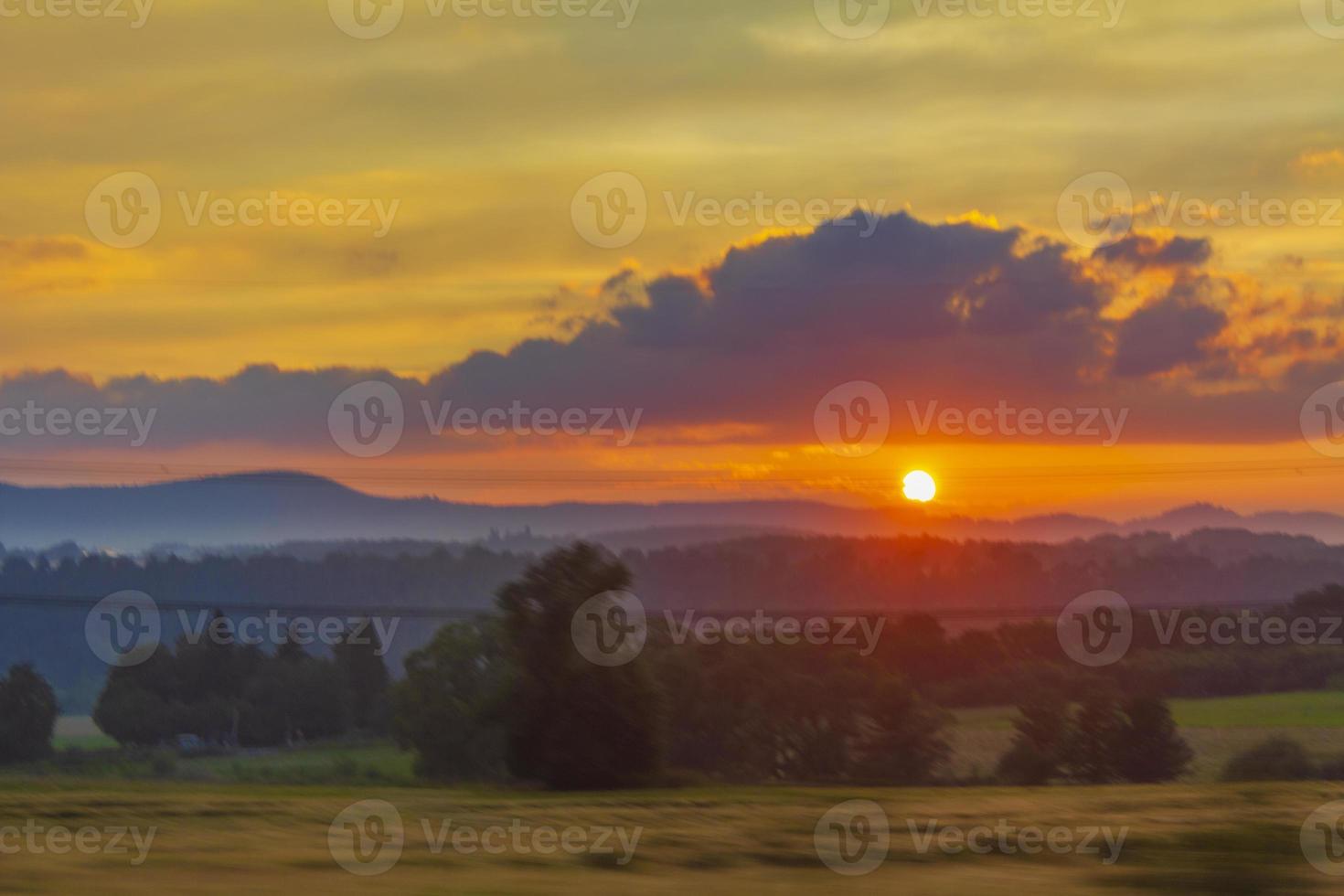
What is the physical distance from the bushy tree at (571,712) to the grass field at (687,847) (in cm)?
1054

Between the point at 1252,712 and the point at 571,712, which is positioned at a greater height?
the point at 1252,712

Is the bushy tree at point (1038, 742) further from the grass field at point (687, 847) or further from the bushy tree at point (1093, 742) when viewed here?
the grass field at point (687, 847)

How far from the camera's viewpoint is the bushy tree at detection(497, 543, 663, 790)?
84.9 ft

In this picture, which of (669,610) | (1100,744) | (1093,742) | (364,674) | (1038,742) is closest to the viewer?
(1100,744)

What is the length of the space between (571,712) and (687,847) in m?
16.0

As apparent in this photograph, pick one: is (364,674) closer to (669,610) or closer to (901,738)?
(669,610)

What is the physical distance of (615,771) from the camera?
84.5 feet

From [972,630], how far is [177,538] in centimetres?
5425

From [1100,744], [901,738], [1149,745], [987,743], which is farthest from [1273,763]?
[901,738]

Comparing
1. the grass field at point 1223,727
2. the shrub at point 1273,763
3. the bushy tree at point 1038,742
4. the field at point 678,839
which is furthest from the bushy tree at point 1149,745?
the field at point 678,839

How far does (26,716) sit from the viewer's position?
44.0m

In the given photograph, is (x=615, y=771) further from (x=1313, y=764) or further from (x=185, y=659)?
(x=185, y=659)

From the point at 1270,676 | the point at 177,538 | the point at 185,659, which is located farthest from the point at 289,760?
the point at 177,538

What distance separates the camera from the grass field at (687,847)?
362 inches
